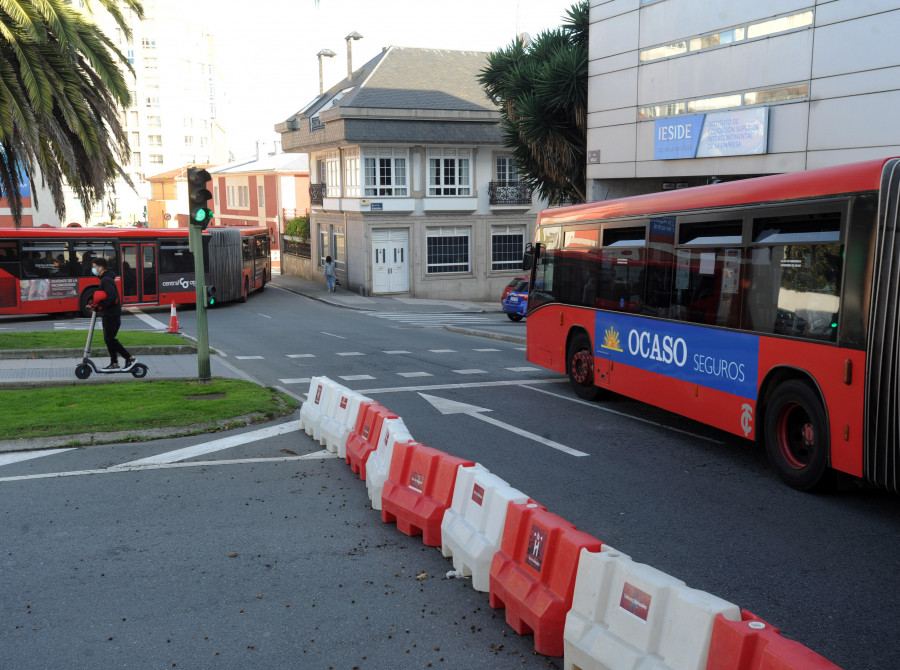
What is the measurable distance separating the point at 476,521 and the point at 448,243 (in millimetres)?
36380

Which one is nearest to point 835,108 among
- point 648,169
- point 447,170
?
point 648,169

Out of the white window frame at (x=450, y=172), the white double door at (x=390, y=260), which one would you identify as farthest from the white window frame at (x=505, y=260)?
the white double door at (x=390, y=260)

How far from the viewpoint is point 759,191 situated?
9.06 metres

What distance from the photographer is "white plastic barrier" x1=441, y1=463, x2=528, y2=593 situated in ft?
19.4

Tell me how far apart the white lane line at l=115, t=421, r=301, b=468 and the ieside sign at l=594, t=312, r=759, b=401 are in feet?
15.9

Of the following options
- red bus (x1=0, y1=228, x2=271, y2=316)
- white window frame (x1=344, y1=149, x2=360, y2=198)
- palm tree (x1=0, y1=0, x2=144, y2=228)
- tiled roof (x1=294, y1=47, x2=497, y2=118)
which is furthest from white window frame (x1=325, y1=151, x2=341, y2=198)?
palm tree (x1=0, y1=0, x2=144, y2=228)

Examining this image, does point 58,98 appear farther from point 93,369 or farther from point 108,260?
point 108,260

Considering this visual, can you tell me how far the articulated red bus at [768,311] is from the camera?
7406 mm

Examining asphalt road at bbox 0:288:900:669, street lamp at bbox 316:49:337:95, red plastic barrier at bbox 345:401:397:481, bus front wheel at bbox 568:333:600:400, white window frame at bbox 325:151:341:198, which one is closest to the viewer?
asphalt road at bbox 0:288:900:669

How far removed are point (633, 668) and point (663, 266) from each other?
23.9 feet

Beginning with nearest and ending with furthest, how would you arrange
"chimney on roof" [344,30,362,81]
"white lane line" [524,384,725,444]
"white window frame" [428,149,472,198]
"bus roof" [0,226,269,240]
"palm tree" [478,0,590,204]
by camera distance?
"white lane line" [524,384,725,444], "palm tree" [478,0,590,204], "bus roof" [0,226,269,240], "white window frame" [428,149,472,198], "chimney on roof" [344,30,362,81]

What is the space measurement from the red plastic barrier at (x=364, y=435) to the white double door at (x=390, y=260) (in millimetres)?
31639

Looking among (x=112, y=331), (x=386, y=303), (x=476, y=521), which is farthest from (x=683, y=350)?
(x=386, y=303)

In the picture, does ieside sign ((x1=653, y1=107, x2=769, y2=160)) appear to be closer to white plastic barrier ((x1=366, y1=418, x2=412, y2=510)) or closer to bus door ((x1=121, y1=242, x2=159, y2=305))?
white plastic barrier ((x1=366, y1=418, x2=412, y2=510))
